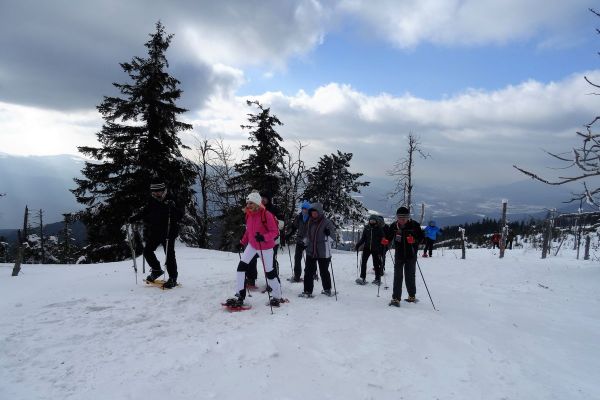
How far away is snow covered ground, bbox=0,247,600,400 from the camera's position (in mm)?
4129

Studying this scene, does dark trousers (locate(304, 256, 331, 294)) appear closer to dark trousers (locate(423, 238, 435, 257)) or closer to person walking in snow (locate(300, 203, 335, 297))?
person walking in snow (locate(300, 203, 335, 297))

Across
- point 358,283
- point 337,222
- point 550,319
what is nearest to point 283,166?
point 337,222

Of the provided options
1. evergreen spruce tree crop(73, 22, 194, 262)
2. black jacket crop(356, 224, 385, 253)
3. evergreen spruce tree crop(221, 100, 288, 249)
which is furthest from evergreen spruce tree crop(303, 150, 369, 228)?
black jacket crop(356, 224, 385, 253)

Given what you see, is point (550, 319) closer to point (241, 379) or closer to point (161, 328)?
point (241, 379)

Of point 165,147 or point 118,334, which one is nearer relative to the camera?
point 118,334

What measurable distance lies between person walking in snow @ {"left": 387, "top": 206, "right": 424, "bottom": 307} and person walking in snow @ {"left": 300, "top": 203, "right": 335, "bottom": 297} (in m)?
1.54

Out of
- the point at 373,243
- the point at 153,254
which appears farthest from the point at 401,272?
the point at 153,254

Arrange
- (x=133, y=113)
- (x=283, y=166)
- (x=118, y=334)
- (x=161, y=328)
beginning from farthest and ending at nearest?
(x=283, y=166)
(x=133, y=113)
(x=161, y=328)
(x=118, y=334)

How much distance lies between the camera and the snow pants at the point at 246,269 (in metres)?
7.00

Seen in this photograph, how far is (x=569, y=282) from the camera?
38.7ft

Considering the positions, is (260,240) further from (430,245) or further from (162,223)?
(430,245)

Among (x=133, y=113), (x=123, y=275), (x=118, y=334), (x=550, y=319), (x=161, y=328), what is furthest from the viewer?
(x=133, y=113)

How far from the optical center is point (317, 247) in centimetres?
829

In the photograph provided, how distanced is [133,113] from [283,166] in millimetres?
11569
